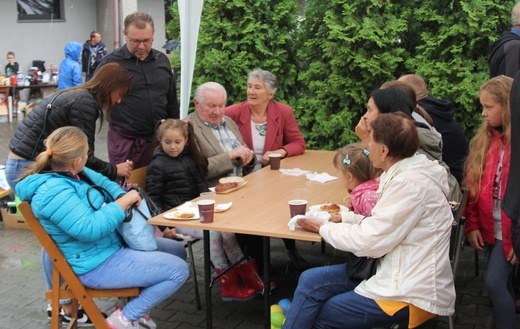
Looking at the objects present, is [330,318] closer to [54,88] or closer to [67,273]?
[67,273]

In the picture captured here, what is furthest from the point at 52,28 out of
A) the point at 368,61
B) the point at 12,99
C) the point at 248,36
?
the point at 368,61

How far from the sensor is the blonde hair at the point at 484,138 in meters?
3.72

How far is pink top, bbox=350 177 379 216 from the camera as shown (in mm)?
3578

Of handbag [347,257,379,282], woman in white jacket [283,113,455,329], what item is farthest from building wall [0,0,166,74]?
woman in white jacket [283,113,455,329]

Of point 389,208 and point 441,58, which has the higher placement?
point 441,58

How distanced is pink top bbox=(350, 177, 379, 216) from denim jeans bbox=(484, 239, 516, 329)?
754 mm

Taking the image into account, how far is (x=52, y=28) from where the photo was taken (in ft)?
58.3

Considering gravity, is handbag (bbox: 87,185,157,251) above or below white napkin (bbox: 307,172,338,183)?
below

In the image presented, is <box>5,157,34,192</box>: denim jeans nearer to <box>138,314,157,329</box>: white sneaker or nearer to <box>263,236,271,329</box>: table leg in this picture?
<box>138,314,157,329</box>: white sneaker

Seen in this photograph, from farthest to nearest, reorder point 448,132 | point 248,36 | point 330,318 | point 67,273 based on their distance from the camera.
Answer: point 248,36
point 448,132
point 67,273
point 330,318

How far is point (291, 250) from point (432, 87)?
2.24m

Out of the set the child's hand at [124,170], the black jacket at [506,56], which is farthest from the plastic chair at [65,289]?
the black jacket at [506,56]

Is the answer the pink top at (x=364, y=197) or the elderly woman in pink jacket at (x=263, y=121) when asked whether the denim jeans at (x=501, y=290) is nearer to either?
the pink top at (x=364, y=197)

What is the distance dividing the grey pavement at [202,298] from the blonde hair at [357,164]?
1.16 metres
